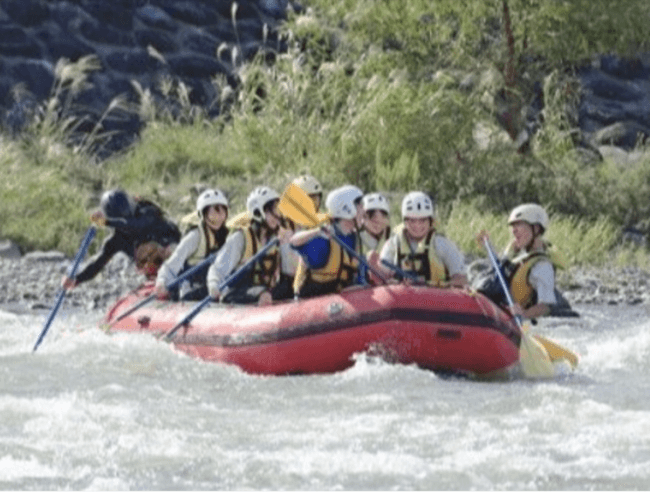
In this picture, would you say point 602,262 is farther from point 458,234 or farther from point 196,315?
point 196,315

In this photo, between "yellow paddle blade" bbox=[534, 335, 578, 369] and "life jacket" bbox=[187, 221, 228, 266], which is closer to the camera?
"yellow paddle blade" bbox=[534, 335, 578, 369]

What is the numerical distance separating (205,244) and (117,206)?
0.97 metres

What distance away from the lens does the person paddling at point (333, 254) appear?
14219 mm

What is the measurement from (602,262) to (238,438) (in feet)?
32.7

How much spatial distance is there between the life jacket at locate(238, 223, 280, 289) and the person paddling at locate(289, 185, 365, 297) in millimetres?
837

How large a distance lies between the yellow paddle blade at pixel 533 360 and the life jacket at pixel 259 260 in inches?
80.2

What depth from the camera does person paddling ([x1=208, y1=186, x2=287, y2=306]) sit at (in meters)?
15.2

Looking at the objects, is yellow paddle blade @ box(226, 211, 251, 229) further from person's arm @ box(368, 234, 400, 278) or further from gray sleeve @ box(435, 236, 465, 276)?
gray sleeve @ box(435, 236, 465, 276)

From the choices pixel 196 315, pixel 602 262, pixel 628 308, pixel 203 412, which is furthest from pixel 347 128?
pixel 203 412

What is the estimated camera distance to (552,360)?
1423cm

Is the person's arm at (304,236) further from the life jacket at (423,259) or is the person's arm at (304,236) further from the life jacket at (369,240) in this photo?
the life jacket at (369,240)

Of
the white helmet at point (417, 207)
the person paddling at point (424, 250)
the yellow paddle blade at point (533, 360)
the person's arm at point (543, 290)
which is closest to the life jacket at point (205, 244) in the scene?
the person paddling at point (424, 250)

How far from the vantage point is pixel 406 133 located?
2245 cm

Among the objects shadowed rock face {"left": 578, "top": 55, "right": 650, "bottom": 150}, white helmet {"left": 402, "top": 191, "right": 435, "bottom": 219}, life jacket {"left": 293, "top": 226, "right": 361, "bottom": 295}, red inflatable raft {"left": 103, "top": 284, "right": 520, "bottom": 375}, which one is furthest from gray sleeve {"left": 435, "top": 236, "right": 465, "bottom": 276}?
shadowed rock face {"left": 578, "top": 55, "right": 650, "bottom": 150}
